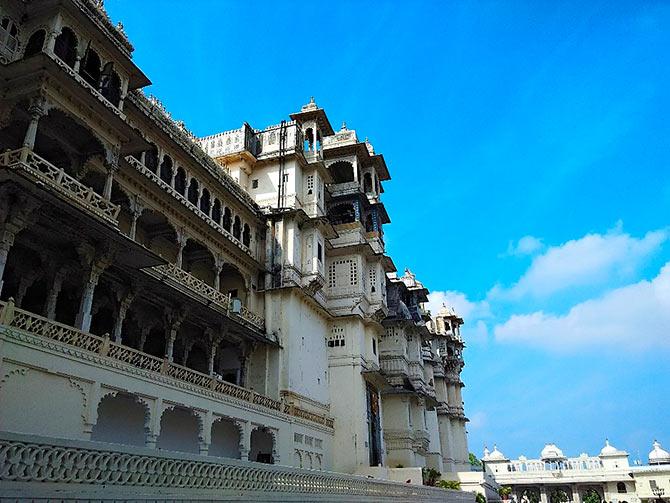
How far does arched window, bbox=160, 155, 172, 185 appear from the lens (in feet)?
92.1

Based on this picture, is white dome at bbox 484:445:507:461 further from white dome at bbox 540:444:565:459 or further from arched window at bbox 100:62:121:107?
arched window at bbox 100:62:121:107

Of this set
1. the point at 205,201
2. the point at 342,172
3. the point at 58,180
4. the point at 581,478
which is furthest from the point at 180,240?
the point at 581,478

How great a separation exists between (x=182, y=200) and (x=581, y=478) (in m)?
Result: 79.7

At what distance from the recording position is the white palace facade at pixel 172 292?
15602 mm

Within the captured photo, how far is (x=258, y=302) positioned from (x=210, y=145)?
1278 centimetres

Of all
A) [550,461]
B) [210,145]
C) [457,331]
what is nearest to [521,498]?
[550,461]

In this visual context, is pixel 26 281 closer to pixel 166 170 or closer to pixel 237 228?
pixel 166 170

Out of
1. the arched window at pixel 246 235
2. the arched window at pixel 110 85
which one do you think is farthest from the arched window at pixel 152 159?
the arched window at pixel 246 235

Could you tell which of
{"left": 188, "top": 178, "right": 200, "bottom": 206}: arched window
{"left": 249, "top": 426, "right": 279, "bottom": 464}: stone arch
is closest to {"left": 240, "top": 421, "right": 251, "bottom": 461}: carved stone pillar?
{"left": 249, "top": 426, "right": 279, "bottom": 464}: stone arch

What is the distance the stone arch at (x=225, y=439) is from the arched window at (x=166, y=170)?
12.0 meters

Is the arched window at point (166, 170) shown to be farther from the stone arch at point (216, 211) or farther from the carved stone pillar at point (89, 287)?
the carved stone pillar at point (89, 287)

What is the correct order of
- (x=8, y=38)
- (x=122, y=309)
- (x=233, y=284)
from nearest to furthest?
(x=8, y=38)
(x=122, y=309)
(x=233, y=284)

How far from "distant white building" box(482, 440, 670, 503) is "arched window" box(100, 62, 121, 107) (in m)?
76.3

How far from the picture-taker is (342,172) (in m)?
49.3
